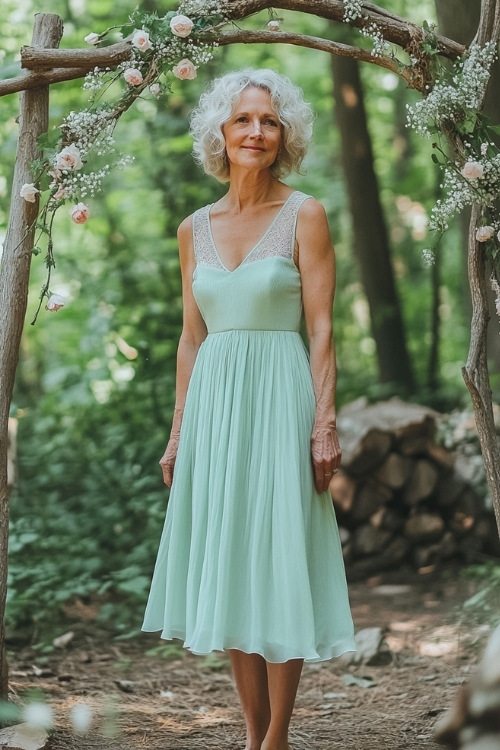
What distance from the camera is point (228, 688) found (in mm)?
3826

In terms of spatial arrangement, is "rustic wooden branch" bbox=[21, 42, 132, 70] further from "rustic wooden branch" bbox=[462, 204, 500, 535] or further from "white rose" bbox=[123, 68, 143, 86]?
"rustic wooden branch" bbox=[462, 204, 500, 535]

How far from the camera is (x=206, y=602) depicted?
2.61m

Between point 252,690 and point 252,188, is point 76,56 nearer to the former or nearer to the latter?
point 252,188

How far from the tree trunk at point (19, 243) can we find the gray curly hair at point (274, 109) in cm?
57

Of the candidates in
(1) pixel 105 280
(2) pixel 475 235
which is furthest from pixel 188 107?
(2) pixel 475 235

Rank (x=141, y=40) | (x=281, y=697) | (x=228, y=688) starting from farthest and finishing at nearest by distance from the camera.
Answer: (x=228, y=688)
(x=141, y=40)
(x=281, y=697)

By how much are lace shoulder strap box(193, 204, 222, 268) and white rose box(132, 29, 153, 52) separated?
0.54m

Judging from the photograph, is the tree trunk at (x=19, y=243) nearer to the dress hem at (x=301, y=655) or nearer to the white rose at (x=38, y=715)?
the white rose at (x=38, y=715)

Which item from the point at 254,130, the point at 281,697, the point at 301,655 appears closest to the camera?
the point at 301,655

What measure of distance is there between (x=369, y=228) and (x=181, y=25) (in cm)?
460

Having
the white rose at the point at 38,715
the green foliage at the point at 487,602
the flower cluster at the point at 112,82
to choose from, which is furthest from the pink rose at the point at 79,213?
the green foliage at the point at 487,602

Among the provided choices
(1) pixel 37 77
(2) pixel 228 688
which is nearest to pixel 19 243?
(1) pixel 37 77

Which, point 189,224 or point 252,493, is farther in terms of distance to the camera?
point 189,224

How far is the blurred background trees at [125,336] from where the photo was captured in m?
4.80
